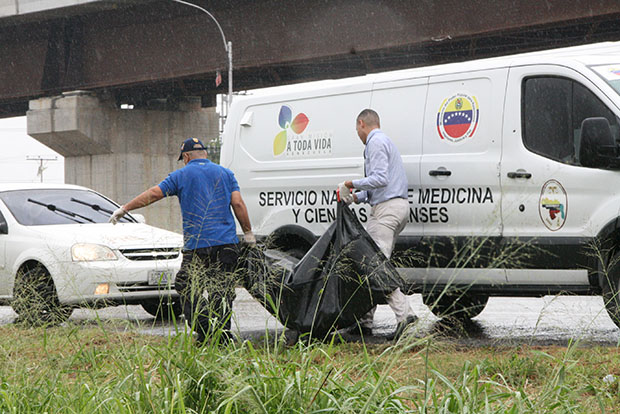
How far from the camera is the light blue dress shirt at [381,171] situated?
7.45 meters

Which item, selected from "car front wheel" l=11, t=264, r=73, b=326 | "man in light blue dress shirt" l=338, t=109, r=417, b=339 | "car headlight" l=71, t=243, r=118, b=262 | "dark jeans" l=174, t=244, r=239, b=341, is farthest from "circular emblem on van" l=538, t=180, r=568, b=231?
"car headlight" l=71, t=243, r=118, b=262

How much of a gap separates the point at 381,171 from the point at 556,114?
4.74ft

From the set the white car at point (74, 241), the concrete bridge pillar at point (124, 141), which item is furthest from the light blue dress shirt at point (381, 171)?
the concrete bridge pillar at point (124, 141)

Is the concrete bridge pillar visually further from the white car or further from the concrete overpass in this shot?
the white car

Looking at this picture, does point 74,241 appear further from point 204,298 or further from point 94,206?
point 204,298

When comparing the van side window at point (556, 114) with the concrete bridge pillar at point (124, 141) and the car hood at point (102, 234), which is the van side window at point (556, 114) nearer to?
the car hood at point (102, 234)

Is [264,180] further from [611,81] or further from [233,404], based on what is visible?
Result: [233,404]

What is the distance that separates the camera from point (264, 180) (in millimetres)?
9141

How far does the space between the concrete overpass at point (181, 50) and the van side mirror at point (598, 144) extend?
13259 millimetres

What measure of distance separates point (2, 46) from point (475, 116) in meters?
27.7

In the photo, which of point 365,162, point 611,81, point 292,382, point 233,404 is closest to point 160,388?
point 233,404

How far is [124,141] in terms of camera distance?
1394 inches

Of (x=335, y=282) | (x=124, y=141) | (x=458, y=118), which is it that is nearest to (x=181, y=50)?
(x=124, y=141)

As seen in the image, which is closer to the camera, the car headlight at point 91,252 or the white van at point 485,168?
the white van at point 485,168
